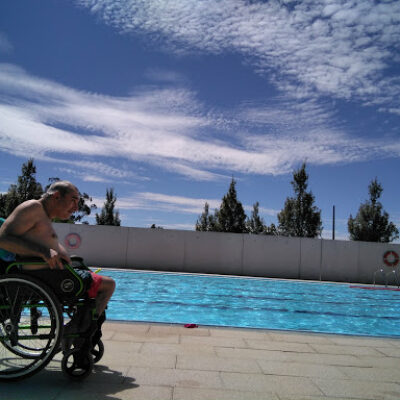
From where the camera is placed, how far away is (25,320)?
272cm

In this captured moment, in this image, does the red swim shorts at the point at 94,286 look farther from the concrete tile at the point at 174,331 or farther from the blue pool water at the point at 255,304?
the blue pool water at the point at 255,304

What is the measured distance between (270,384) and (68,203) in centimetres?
189

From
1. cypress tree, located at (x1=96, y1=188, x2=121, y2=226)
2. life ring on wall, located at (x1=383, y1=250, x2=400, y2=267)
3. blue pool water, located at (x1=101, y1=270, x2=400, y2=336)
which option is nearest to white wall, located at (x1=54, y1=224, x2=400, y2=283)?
life ring on wall, located at (x1=383, y1=250, x2=400, y2=267)

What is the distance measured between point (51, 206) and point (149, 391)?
138 cm

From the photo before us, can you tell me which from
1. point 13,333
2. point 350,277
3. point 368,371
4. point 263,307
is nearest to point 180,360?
point 13,333

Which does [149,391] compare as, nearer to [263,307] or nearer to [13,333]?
[13,333]

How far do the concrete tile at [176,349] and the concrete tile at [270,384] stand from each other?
2.14 feet

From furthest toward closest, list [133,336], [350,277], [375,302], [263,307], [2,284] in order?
[350,277] → [375,302] → [263,307] → [133,336] → [2,284]

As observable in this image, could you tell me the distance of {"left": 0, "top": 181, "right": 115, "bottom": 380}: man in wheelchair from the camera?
2393 millimetres

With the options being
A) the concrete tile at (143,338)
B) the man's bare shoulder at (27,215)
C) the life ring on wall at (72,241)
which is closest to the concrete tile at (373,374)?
the concrete tile at (143,338)

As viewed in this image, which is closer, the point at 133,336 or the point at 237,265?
the point at 133,336

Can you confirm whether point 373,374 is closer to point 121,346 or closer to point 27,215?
point 121,346

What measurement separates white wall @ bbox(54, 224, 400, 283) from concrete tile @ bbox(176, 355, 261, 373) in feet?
49.9

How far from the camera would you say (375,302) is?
11383 millimetres
